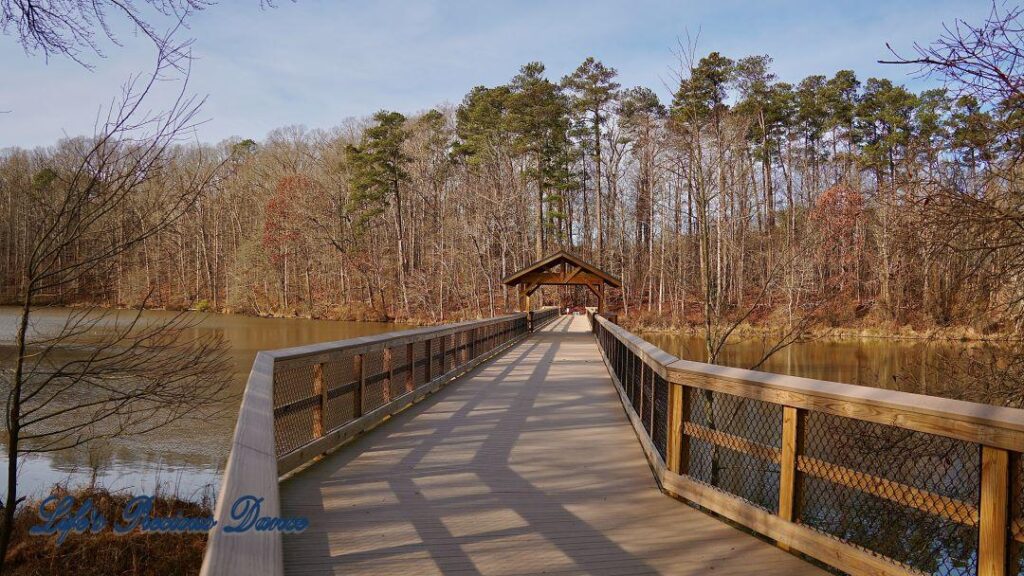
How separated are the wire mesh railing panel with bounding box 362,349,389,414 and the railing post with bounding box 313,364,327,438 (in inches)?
38.9

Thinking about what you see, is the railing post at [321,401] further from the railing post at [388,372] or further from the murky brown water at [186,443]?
the murky brown water at [186,443]

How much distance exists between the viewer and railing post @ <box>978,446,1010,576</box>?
246 cm

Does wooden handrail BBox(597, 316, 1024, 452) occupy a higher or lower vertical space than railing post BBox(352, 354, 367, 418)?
higher

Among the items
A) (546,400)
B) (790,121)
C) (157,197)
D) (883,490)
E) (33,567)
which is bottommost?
(33,567)

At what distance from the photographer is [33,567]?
20.2 ft

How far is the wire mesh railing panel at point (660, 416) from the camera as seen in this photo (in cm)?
506

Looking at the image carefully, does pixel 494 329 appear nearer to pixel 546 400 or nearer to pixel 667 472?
pixel 546 400

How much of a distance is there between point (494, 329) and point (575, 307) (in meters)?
29.6

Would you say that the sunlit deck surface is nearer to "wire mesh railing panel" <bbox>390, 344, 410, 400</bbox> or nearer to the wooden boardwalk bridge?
the wooden boardwalk bridge

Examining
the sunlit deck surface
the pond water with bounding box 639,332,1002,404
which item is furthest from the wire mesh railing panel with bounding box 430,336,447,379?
the pond water with bounding box 639,332,1002,404

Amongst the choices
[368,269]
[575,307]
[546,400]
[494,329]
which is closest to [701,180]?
[546,400]

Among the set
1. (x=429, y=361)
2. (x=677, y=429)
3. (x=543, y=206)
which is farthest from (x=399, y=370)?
(x=543, y=206)

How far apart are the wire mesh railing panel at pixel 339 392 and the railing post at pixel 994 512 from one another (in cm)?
462

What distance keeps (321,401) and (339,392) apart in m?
0.45
